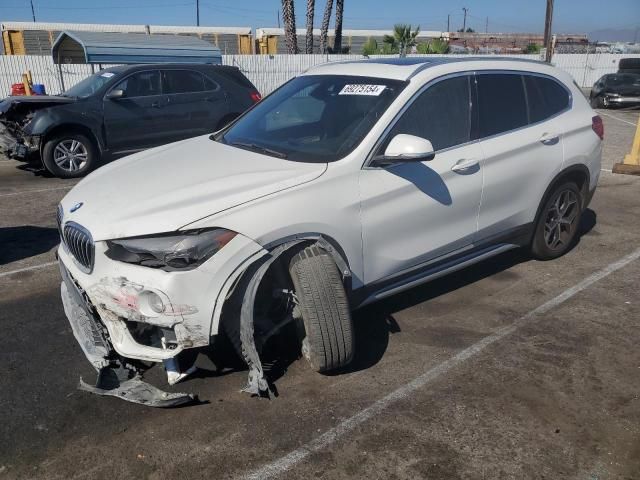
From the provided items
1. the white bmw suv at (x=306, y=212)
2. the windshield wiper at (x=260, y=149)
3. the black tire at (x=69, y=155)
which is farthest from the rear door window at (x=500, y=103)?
the black tire at (x=69, y=155)

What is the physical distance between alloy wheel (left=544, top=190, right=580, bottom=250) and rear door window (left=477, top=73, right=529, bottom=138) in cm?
89

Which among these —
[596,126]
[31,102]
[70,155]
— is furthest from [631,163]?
[31,102]

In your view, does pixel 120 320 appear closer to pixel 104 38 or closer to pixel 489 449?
pixel 489 449

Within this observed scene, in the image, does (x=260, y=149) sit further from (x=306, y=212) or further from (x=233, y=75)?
(x=233, y=75)

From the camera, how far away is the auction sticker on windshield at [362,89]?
387 centimetres

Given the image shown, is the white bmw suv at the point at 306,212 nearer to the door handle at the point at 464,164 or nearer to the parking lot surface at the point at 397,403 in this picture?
the door handle at the point at 464,164

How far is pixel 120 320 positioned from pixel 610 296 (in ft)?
12.4

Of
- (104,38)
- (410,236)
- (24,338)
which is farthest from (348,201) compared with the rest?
(104,38)

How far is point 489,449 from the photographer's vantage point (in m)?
2.82

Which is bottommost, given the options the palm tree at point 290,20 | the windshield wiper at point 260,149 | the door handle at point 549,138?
the door handle at point 549,138

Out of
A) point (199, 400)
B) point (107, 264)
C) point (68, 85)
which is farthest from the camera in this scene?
point (68, 85)

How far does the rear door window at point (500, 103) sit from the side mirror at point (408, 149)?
3.25ft

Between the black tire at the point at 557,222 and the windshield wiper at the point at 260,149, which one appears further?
the black tire at the point at 557,222

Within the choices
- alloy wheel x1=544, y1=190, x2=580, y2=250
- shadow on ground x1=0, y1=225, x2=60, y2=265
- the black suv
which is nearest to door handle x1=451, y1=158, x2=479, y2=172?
→ alloy wheel x1=544, y1=190, x2=580, y2=250
